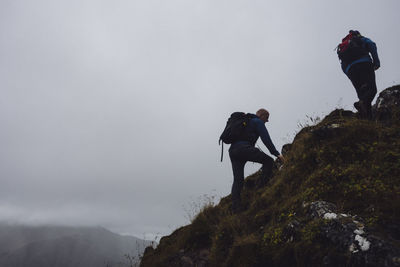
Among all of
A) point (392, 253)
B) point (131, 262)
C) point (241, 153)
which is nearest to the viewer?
point (392, 253)

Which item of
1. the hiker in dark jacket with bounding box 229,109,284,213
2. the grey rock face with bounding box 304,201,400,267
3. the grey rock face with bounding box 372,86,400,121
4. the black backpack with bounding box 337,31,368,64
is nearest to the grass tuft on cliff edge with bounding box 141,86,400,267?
the grey rock face with bounding box 304,201,400,267

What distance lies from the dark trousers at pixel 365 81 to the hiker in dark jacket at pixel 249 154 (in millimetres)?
2582

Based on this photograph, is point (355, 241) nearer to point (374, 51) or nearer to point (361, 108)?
point (361, 108)

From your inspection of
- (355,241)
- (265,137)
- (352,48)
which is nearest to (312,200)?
(355,241)

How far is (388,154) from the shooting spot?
4.20 meters

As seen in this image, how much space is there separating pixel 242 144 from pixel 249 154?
31 centimetres

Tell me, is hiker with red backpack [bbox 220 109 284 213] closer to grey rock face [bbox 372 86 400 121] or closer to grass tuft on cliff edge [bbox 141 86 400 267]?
grass tuft on cliff edge [bbox 141 86 400 267]

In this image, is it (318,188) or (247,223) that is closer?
(318,188)

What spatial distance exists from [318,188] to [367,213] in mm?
969

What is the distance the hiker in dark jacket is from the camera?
5895mm

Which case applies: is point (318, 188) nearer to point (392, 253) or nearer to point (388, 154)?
point (388, 154)

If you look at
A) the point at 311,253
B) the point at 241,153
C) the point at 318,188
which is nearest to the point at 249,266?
the point at 311,253

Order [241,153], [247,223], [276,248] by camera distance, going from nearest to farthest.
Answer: [276,248] < [247,223] < [241,153]

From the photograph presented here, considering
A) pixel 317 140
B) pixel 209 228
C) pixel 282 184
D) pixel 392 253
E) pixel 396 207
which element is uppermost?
pixel 317 140
